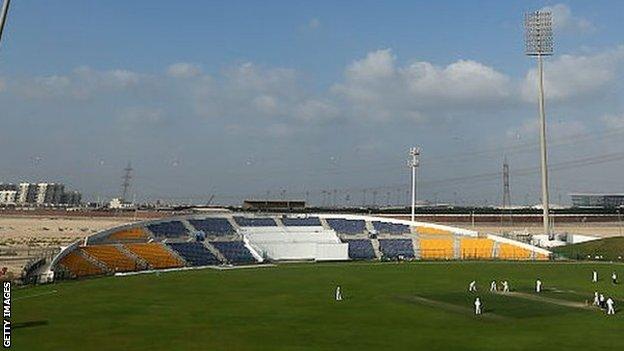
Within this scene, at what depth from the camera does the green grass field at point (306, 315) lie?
30328 mm

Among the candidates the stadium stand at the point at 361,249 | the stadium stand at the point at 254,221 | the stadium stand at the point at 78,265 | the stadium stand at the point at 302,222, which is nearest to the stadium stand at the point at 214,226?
the stadium stand at the point at 254,221

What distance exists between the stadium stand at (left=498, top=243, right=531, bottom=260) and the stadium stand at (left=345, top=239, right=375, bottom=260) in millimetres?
21058

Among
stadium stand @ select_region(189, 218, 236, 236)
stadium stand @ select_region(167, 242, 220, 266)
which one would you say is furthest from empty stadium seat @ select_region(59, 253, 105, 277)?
stadium stand @ select_region(189, 218, 236, 236)

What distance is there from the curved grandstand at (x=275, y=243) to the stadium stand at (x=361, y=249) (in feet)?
0.56

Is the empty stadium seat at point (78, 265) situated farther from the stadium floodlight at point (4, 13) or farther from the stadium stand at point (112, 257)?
the stadium floodlight at point (4, 13)

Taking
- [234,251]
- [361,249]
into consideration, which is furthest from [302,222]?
[234,251]

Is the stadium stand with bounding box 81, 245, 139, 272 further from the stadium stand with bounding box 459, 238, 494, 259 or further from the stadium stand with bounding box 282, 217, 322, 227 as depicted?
the stadium stand with bounding box 459, 238, 494, 259

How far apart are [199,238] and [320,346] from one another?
67.7 metres

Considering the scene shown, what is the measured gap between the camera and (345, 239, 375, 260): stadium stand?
96688 millimetres

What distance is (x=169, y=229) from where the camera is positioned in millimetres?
94688

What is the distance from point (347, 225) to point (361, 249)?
11.9 metres

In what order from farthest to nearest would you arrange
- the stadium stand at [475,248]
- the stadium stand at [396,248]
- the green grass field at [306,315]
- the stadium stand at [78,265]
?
1. the stadium stand at [396,248]
2. the stadium stand at [475,248]
3. the stadium stand at [78,265]
4. the green grass field at [306,315]

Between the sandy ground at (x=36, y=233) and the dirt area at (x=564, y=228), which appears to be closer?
the sandy ground at (x=36, y=233)

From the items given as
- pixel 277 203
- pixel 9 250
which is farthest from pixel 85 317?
pixel 277 203
